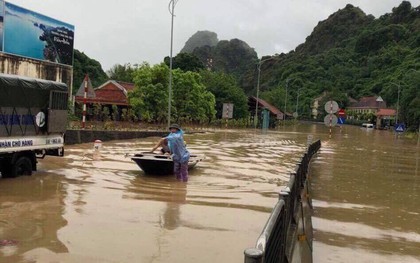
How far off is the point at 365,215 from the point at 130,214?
479 centimetres

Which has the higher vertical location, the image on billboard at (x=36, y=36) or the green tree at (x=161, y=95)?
the image on billboard at (x=36, y=36)

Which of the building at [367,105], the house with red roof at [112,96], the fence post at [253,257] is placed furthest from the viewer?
the building at [367,105]

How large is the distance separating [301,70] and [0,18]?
114 meters

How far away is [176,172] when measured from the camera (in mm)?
12289

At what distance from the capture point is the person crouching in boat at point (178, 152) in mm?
11820

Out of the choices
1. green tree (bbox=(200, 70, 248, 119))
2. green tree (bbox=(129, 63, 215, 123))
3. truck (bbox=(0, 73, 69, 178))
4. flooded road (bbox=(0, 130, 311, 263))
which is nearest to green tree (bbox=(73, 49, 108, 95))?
green tree (bbox=(200, 70, 248, 119))

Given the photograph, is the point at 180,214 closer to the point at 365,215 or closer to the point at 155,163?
the point at 365,215

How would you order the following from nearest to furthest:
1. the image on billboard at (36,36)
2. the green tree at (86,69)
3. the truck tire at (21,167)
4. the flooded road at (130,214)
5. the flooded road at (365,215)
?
the flooded road at (130,214) < the flooded road at (365,215) < the truck tire at (21,167) < the image on billboard at (36,36) < the green tree at (86,69)

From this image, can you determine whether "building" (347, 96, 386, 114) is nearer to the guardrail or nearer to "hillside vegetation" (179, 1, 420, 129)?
"hillside vegetation" (179, 1, 420, 129)

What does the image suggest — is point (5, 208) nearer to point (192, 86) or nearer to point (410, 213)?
point (410, 213)

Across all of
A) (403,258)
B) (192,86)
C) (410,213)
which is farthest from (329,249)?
(192,86)

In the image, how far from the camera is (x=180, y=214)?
8484 mm

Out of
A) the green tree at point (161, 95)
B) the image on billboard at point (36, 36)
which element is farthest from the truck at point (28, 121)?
the image on billboard at point (36, 36)

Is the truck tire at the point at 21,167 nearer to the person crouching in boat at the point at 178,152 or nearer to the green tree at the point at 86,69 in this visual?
the person crouching in boat at the point at 178,152
